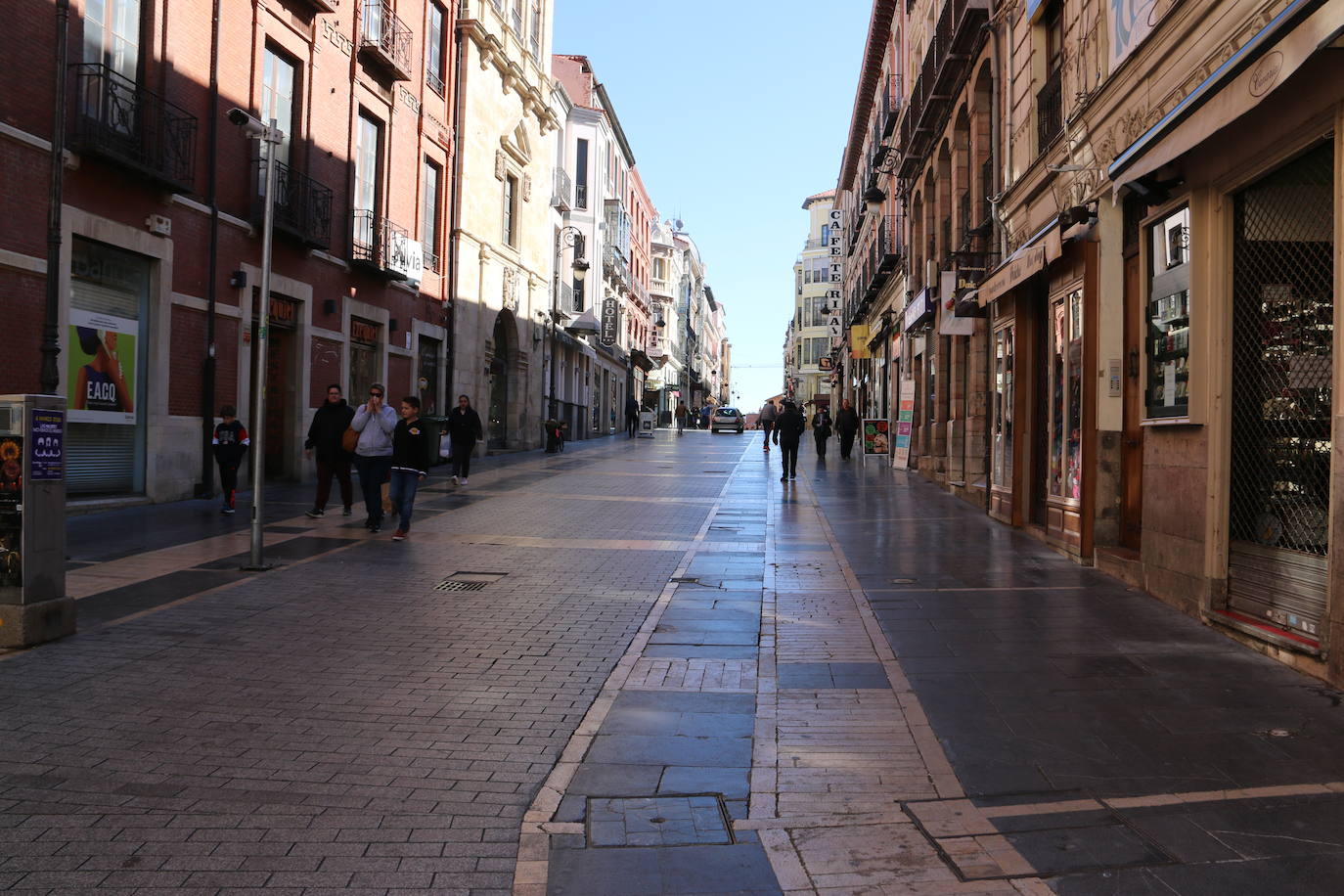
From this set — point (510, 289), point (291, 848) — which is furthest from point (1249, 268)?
point (510, 289)

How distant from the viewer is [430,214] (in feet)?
81.7

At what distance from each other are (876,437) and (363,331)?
1545 cm

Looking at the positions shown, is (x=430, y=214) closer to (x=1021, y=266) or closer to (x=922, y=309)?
(x=922, y=309)

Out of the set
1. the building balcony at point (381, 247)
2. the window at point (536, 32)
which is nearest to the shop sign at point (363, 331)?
the building balcony at point (381, 247)

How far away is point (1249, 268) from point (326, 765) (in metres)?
6.52

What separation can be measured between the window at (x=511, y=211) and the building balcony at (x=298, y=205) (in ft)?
37.7

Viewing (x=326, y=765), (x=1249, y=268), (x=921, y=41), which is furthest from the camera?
(x=921, y=41)

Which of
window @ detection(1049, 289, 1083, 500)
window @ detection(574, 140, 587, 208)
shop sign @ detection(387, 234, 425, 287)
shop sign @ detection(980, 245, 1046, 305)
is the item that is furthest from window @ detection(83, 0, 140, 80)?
window @ detection(574, 140, 587, 208)

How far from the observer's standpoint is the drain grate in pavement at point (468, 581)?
28.1 feet

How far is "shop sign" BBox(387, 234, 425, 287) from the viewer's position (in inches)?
851

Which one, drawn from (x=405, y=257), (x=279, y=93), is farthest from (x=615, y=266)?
(x=279, y=93)

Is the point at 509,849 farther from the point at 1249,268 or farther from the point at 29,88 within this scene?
the point at 29,88

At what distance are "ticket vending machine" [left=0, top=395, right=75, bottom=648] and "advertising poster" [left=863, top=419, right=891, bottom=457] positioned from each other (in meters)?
24.7

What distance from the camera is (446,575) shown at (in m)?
9.16
